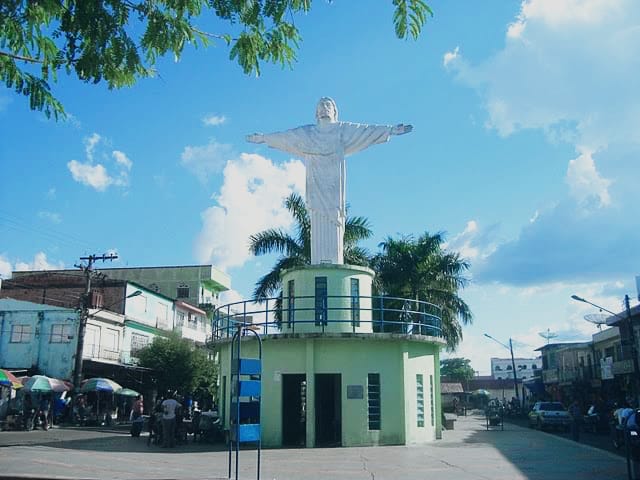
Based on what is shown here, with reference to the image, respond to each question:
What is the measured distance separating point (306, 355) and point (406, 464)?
547 centimetres

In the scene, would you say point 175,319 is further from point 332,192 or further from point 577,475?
point 577,475

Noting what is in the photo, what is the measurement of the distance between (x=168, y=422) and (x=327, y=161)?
32.2ft

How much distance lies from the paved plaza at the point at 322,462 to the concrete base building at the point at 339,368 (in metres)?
0.94

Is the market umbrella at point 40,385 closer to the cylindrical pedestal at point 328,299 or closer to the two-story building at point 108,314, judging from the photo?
the two-story building at point 108,314

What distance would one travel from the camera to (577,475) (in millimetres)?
14484

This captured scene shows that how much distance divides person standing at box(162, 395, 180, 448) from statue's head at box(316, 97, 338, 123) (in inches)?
417

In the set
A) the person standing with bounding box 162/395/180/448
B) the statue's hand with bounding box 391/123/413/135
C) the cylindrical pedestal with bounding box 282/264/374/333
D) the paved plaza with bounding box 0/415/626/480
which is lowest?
the paved plaza with bounding box 0/415/626/480

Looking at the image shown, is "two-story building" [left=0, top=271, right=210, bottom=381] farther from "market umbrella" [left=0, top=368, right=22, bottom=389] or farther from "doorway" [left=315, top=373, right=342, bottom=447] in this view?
"doorway" [left=315, top=373, right=342, bottom=447]

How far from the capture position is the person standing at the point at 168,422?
20.7 meters

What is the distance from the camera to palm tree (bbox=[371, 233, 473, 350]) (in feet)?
113

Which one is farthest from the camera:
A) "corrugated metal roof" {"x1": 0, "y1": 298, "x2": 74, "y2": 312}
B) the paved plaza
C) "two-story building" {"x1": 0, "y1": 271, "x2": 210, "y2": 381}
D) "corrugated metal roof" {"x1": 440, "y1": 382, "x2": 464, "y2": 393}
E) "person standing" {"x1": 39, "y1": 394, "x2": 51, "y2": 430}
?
"corrugated metal roof" {"x1": 440, "y1": 382, "x2": 464, "y2": 393}

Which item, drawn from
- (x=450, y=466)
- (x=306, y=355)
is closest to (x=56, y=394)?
(x=306, y=355)

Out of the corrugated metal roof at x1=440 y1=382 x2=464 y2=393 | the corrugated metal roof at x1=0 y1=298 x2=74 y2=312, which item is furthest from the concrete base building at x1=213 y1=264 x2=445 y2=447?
the corrugated metal roof at x1=440 y1=382 x2=464 y2=393

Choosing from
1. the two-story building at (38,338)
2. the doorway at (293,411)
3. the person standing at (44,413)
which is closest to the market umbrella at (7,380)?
the person standing at (44,413)
